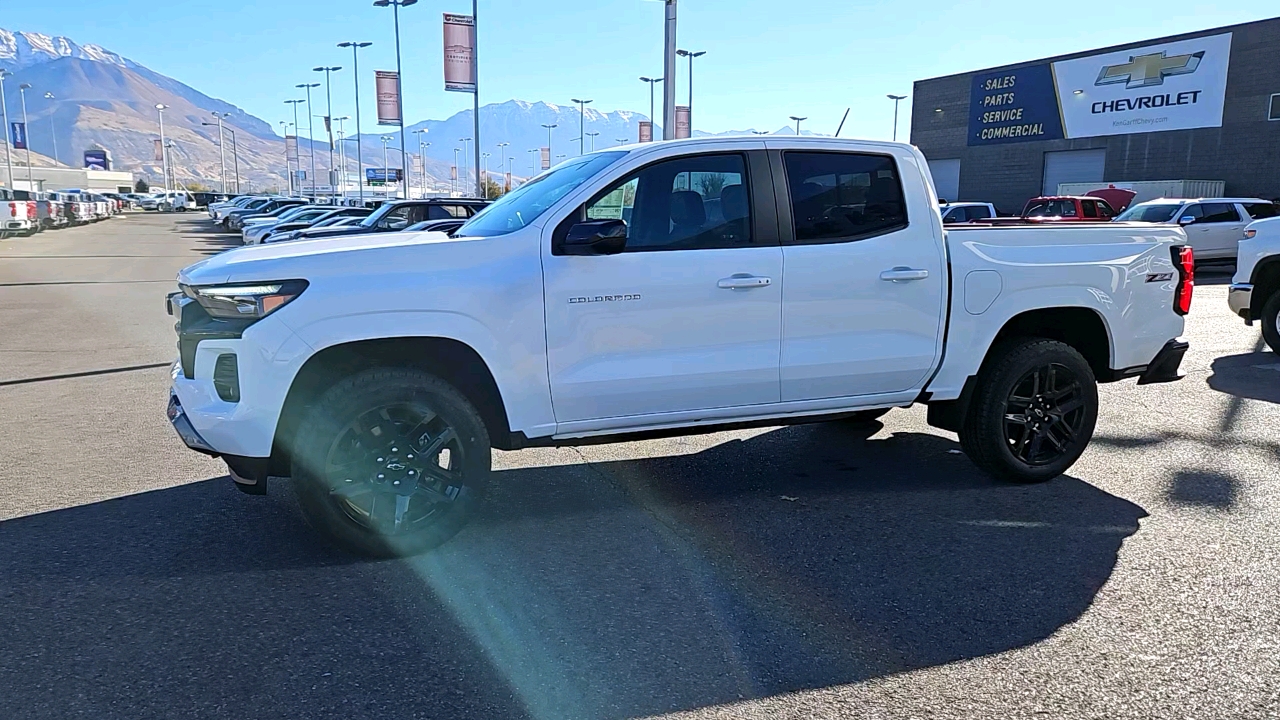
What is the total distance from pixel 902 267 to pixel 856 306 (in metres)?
0.35

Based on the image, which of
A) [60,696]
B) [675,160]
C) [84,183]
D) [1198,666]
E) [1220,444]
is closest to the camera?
[60,696]

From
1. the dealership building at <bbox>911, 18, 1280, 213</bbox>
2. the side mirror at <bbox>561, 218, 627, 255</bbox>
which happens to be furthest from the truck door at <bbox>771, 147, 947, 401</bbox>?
the dealership building at <bbox>911, 18, 1280, 213</bbox>

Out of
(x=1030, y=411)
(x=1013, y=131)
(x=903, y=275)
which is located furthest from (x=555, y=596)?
(x=1013, y=131)

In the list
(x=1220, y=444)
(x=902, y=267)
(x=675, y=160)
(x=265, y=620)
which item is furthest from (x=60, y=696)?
(x=1220, y=444)

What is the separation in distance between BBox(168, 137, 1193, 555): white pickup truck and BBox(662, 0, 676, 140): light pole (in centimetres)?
Answer: 1184

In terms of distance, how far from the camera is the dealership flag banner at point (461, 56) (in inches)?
1231

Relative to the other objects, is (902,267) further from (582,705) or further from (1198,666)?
(582,705)

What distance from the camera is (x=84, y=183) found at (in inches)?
4483

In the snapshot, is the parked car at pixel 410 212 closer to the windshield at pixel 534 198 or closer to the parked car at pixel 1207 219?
the windshield at pixel 534 198

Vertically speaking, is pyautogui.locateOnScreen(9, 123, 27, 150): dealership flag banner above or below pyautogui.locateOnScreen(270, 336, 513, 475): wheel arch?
above

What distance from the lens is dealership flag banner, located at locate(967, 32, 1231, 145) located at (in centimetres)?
3406

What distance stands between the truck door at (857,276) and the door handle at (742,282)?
145mm

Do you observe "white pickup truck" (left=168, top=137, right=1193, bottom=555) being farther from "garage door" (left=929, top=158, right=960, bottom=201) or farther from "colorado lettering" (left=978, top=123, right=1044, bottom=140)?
"garage door" (left=929, top=158, right=960, bottom=201)

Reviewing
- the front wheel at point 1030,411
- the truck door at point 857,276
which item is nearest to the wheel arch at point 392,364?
the truck door at point 857,276
